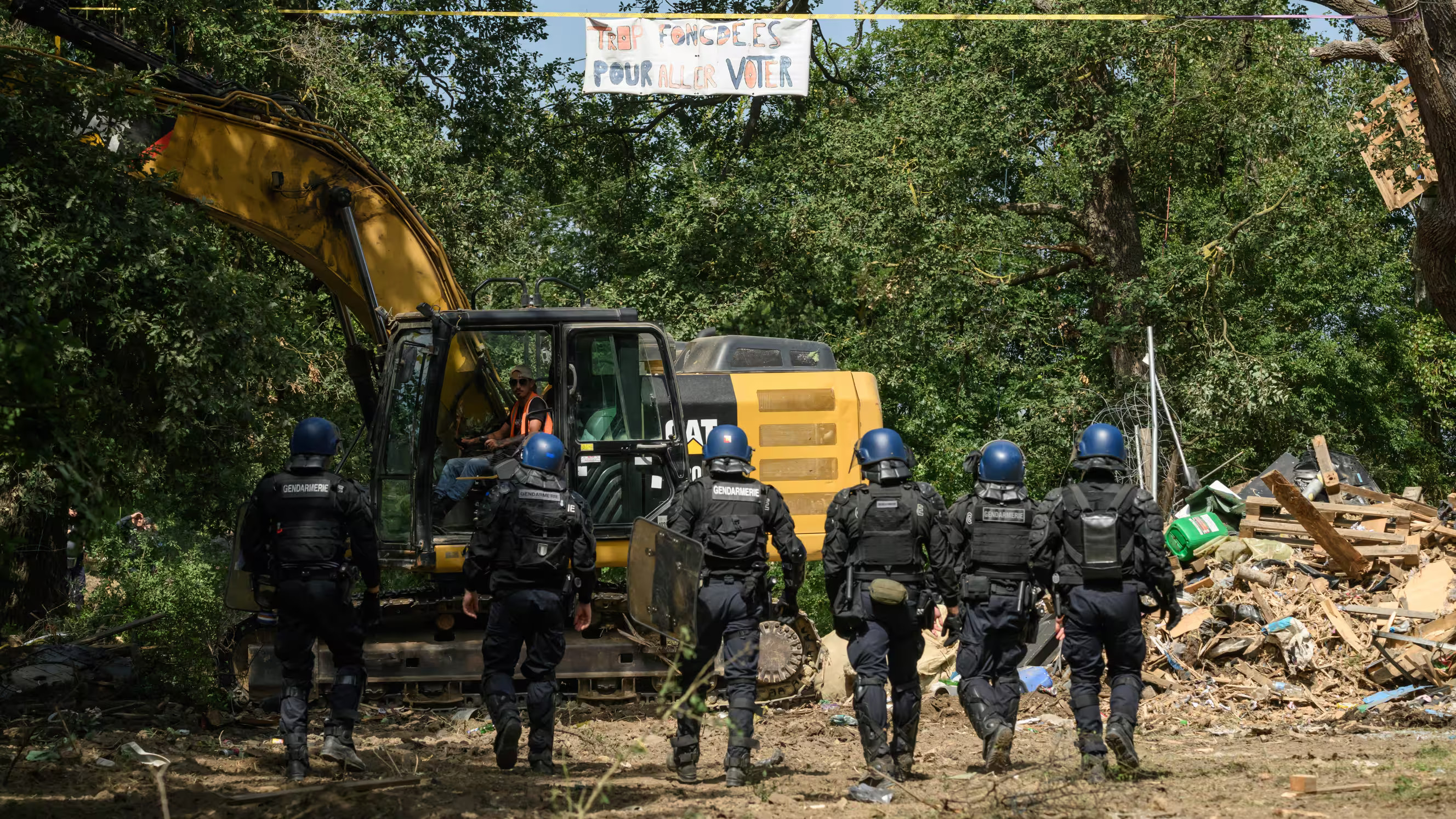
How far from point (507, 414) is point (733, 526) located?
108 inches

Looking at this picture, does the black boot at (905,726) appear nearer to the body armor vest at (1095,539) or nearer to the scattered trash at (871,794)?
the scattered trash at (871,794)

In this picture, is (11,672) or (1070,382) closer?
(11,672)

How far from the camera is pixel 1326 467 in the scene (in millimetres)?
15391

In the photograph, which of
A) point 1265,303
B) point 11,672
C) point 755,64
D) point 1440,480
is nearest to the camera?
point 11,672

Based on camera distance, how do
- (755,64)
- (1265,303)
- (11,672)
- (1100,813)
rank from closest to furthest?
(1100,813) → (11,672) → (755,64) → (1265,303)

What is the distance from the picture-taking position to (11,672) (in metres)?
9.92

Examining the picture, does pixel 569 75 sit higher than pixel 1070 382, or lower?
higher

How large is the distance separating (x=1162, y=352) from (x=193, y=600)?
13.6m

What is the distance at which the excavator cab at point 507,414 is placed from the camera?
9.57 m

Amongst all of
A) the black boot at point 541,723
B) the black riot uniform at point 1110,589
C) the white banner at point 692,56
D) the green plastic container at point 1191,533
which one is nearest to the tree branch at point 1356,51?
the green plastic container at point 1191,533

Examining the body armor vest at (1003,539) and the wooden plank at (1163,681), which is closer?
the body armor vest at (1003,539)

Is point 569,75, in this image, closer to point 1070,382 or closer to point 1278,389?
point 1070,382

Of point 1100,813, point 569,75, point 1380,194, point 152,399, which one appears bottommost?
point 1100,813

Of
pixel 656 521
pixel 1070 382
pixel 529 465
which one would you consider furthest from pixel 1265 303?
pixel 529 465
